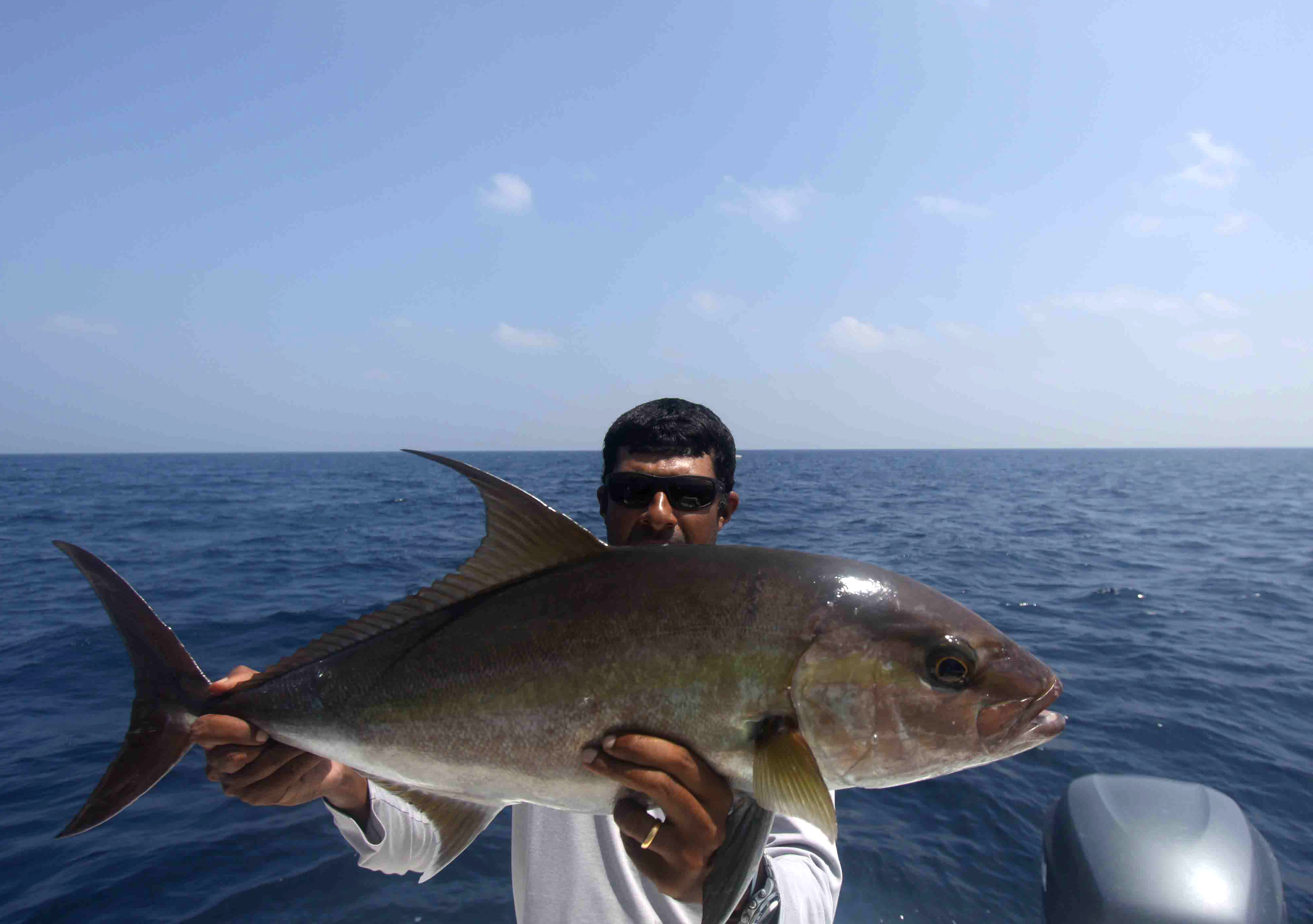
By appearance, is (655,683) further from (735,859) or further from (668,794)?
(735,859)

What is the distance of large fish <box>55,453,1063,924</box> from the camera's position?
191 centimetres

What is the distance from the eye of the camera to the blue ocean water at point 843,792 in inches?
210

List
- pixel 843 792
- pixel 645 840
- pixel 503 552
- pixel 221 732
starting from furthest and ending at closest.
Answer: pixel 843 792 < pixel 221 732 < pixel 503 552 < pixel 645 840

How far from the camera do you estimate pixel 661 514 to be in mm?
3072

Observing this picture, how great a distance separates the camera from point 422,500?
37.2 meters

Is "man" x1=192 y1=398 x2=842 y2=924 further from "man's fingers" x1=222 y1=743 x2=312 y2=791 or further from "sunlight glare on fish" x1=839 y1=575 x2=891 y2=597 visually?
"sunlight glare on fish" x1=839 y1=575 x2=891 y2=597

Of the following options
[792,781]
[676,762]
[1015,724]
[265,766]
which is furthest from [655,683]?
[265,766]

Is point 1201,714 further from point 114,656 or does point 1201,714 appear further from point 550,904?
point 114,656

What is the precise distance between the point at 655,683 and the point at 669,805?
31 cm

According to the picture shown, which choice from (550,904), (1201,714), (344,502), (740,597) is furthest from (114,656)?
(344,502)

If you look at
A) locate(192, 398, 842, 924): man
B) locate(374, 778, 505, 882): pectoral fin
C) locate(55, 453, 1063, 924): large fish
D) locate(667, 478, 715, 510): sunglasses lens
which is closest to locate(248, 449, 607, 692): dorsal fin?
locate(55, 453, 1063, 924): large fish

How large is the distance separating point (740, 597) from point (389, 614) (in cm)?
110

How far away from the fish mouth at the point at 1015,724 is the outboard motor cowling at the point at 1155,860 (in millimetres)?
3007

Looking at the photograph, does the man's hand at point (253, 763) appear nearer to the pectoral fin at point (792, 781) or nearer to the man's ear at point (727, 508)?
the pectoral fin at point (792, 781)
